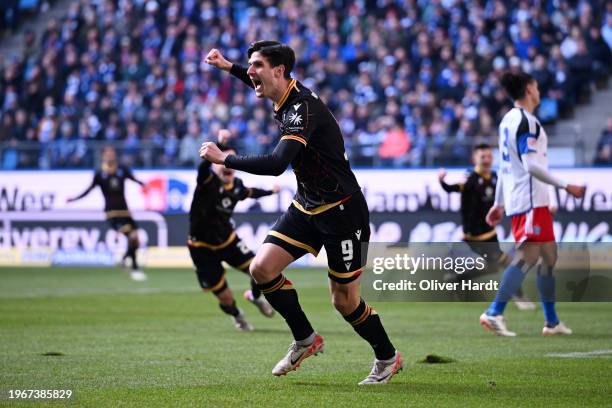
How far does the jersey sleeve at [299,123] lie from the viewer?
7598 millimetres

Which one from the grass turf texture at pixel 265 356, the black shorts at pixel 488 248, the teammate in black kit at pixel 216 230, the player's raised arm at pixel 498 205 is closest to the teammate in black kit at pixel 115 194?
the grass turf texture at pixel 265 356

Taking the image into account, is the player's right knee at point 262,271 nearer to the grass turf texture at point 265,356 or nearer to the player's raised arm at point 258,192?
the grass turf texture at point 265,356

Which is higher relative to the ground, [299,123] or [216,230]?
[299,123]

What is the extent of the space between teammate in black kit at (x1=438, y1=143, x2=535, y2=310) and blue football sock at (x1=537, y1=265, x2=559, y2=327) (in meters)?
3.38

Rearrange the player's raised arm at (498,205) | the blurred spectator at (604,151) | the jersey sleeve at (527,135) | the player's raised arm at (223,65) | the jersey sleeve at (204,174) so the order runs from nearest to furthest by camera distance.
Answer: the player's raised arm at (223,65)
the jersey sleeve at (527,135)
the player's raised arm at (498,205)
the jersey sleeve at (204,174)
the blurred spectator at (604,151)

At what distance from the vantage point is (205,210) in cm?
1323

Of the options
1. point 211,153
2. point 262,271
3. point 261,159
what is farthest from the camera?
point 262,271

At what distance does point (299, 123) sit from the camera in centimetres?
762

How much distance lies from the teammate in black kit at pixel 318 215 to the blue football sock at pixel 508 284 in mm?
3671

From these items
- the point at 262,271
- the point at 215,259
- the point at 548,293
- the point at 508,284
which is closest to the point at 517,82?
the point at 508,284

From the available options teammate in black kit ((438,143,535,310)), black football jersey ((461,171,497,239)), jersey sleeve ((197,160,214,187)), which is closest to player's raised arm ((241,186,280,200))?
jersey sleeve ((197,160,214,187))

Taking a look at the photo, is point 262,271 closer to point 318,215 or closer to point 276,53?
point 318,215

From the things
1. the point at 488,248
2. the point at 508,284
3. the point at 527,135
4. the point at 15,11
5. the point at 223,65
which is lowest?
the point at 488,248

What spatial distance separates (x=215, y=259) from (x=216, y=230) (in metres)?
0.34
